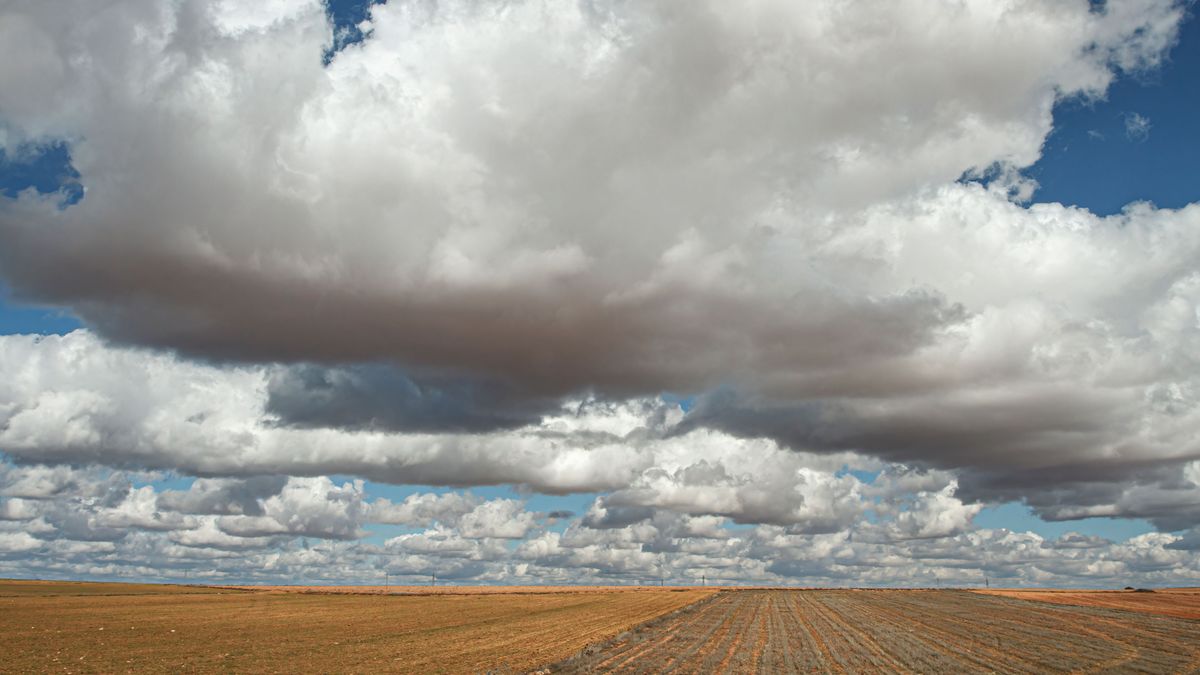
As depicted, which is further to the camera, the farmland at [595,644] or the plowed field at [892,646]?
the farmland at [595,644]

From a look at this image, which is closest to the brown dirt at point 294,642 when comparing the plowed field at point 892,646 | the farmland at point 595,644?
the farmland at point 595,644

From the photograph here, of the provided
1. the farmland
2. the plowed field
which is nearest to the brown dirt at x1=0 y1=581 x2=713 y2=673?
the farmland

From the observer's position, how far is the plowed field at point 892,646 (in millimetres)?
44812

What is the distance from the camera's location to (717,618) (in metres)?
89.9

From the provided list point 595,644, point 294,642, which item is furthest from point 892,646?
point 294,642

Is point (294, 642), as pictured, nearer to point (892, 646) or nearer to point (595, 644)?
point (595, 644)

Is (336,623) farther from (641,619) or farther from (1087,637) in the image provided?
(1087,637)

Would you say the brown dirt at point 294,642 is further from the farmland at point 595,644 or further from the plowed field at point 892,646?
the plowed field at point 892,646

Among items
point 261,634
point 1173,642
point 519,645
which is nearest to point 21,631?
point 261,634

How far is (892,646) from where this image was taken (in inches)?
2215

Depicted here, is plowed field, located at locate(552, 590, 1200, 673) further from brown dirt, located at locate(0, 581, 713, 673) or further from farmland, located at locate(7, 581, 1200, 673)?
brown dirt, located at locate(0, 581, 713, 673)

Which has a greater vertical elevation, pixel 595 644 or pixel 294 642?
pixel 595 644

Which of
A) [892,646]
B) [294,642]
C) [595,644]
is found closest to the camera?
[595,644]

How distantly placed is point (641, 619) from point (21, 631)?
5337 cm
